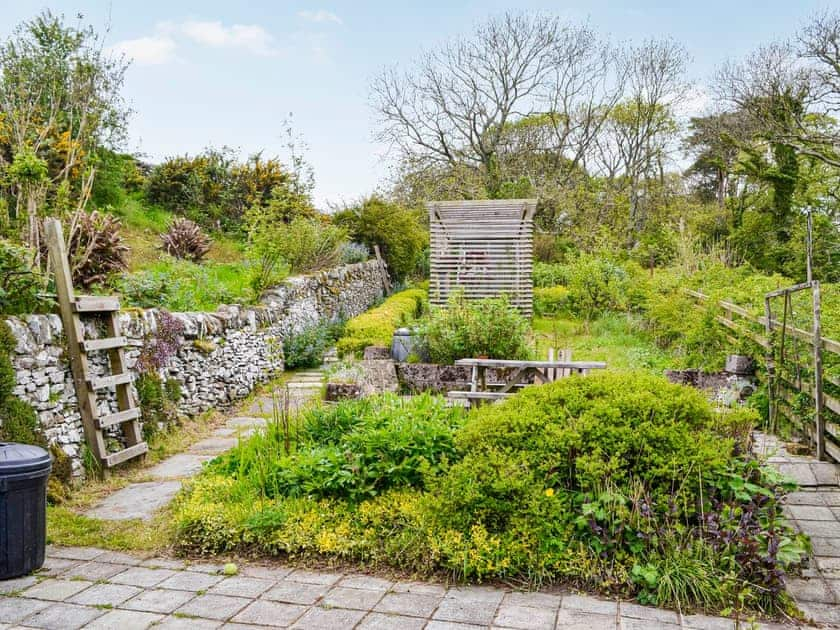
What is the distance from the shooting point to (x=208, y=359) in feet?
26.9

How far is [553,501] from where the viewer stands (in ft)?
13.2

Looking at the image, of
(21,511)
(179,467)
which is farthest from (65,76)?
(21,511)

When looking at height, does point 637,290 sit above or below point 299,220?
below

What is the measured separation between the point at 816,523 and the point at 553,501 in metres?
1.87

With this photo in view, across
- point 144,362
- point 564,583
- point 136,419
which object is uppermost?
point 144,362

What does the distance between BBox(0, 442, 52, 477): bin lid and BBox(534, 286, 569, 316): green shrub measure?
13.4 meters

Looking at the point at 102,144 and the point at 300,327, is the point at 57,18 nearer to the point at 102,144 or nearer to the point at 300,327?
the point at 102,144

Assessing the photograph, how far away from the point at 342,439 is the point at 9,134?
9304 mm

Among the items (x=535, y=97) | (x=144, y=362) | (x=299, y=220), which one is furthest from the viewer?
(x=535, y=97)

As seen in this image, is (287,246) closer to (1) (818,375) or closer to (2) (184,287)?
(2) (184,287)

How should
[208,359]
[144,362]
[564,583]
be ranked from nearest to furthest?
[564,583], [144,362], [208,359]

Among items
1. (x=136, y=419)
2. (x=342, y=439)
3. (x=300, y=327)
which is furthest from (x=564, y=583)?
(x=300, y=327)

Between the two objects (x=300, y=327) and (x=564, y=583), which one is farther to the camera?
(x=300, y=327)

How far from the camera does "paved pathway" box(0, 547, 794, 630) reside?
3.36 metres
